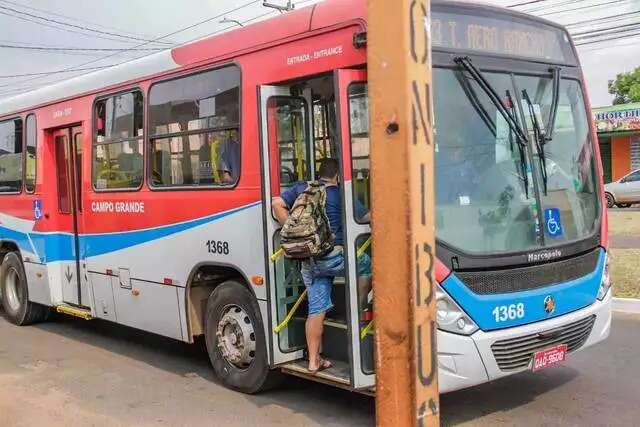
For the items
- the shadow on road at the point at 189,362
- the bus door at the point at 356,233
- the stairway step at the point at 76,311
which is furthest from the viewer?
the stairway step at the point at 76,311

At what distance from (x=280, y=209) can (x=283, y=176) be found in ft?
1.40

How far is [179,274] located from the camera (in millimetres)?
6730

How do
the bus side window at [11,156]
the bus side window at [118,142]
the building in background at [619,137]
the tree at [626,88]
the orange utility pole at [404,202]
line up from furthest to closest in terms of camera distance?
the tree at [626,88] < the building in background at [619,137] < the bus side window at [11,156] < the bus side window at [118,142] < the orange utility pole at [404,202]

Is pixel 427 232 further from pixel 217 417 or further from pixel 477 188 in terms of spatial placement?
pixel 217 417

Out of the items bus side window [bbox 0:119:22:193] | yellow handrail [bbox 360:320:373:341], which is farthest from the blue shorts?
bus side window [bbox 0:119:22:193]

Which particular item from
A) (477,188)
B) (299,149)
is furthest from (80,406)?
(477,188)

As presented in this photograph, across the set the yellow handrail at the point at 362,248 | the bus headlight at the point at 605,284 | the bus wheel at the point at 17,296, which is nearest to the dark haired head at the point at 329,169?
the yellow handrail at the point at 362,248

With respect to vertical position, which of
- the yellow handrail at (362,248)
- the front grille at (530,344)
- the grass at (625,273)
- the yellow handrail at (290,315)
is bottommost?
the grass at (625,273)

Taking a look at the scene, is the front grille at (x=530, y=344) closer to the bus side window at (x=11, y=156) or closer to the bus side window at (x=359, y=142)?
the bus side window at (x=359, y=142)

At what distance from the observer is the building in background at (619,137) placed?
32.0m

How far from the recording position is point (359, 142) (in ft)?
16.4

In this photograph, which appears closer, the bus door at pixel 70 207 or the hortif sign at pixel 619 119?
the bus door at pixel 70 207

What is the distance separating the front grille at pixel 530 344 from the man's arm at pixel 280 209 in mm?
1808

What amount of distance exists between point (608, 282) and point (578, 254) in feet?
1.77
